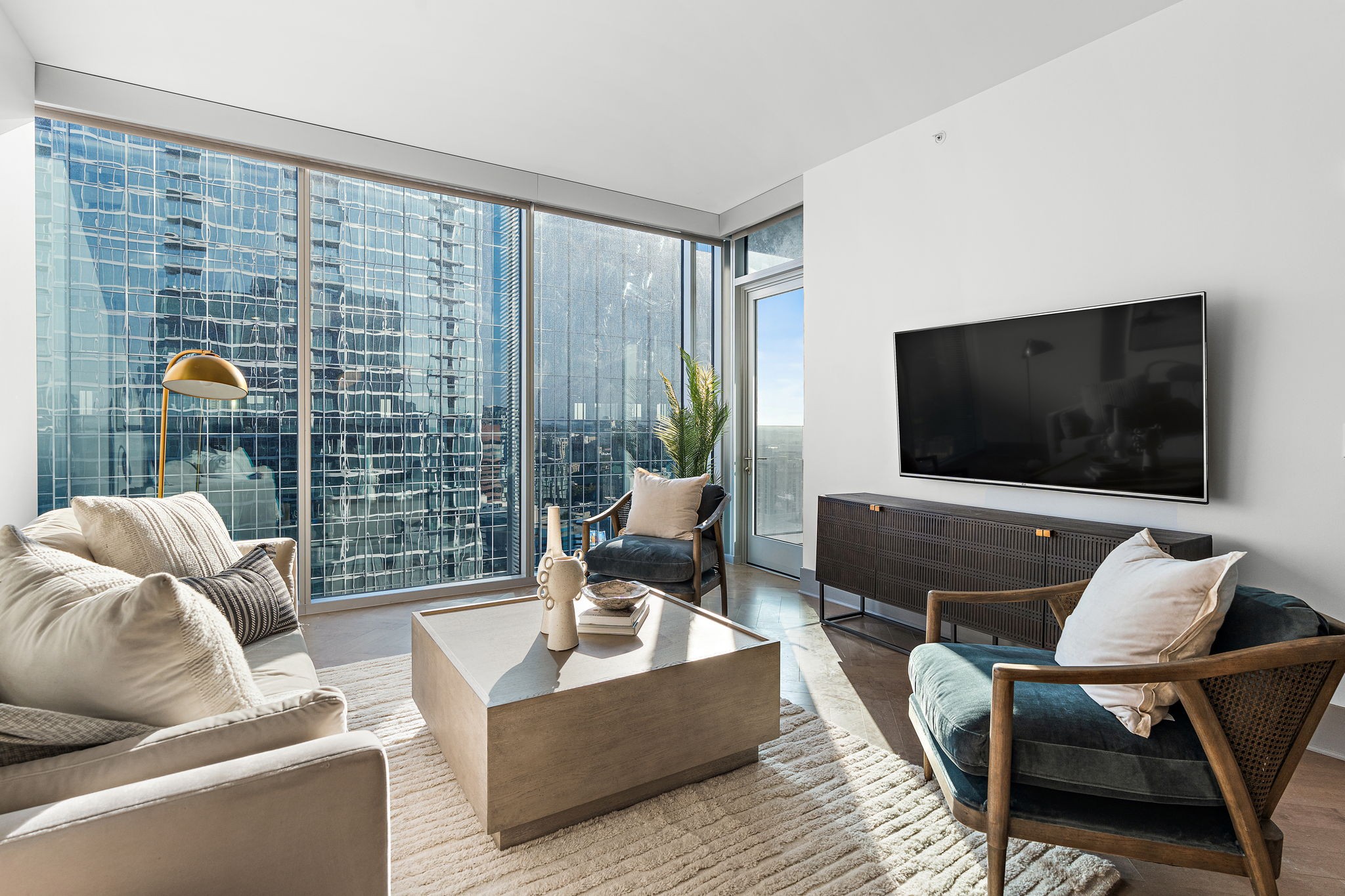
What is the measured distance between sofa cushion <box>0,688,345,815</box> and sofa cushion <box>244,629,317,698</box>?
0.70 meters

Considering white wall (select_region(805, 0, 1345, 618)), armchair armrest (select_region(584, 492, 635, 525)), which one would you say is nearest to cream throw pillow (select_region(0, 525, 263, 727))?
Answer: armchair armrest (select_region(584, 492, 635, 525))

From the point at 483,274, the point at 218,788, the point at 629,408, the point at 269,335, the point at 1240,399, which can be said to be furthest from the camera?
the point at 629,408

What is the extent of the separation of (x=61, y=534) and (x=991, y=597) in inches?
107

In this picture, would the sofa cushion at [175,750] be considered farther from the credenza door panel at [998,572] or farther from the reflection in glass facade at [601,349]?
the reflection in glass facade at [601,349]

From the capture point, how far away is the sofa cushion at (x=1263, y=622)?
1.35 meters

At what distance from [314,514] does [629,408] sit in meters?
2.26

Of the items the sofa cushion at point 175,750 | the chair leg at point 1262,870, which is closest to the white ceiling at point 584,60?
the sofa cushion at point 175,750

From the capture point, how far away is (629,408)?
5.09 metres

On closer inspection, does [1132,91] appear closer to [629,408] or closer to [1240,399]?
[1240,399]

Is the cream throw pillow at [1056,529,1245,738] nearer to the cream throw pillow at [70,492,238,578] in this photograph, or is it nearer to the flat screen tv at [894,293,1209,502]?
the flat screen tv at [894,293,1209,502]

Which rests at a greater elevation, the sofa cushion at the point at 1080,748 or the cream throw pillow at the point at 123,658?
the cream throw pillow at the point at 123,658

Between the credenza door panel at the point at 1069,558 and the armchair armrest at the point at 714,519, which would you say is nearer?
the credenza door panel at the point at 1069,558

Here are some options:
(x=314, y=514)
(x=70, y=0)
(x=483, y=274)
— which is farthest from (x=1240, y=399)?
(x=70, y=0)

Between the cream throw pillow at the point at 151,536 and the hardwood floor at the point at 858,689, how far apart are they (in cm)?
104
